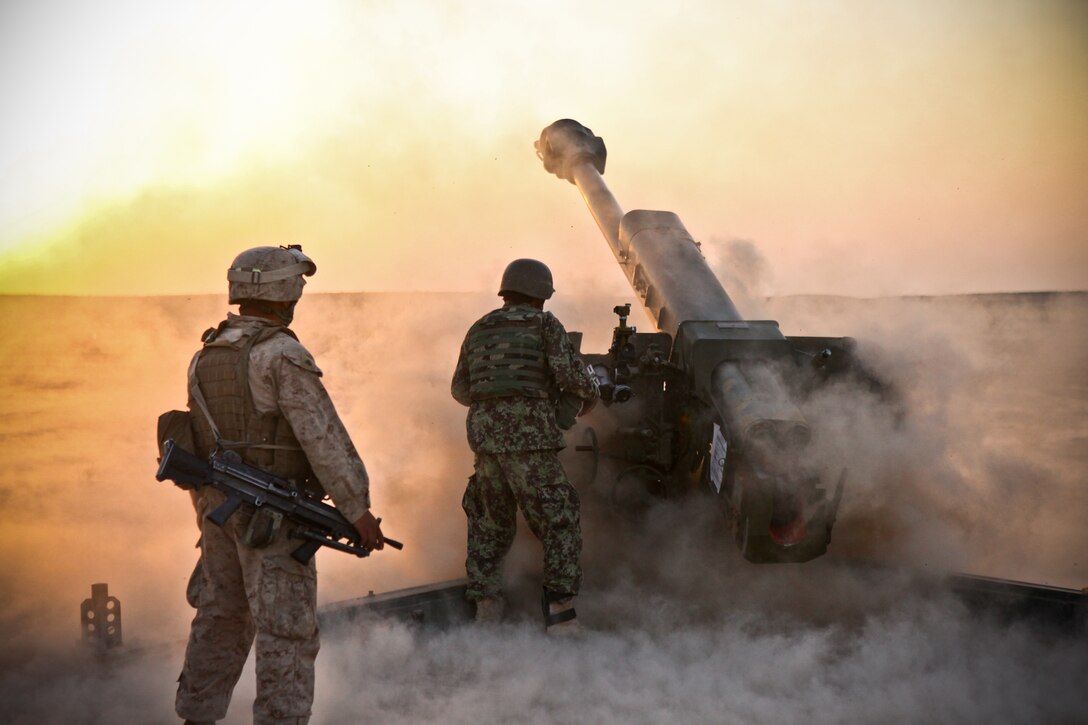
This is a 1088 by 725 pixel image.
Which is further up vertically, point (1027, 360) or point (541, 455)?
point (1027, 360)

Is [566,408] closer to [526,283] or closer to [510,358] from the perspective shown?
[510,358]

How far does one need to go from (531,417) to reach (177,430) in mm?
1939

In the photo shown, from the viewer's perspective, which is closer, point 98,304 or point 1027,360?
point 1027,360

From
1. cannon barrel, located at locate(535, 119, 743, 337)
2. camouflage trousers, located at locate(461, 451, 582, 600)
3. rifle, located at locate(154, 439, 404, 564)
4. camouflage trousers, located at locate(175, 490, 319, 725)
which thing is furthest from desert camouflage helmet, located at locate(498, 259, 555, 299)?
camouflage trousers, located at locate(175, 490, 319, 725)

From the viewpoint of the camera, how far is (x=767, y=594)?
5.61 m

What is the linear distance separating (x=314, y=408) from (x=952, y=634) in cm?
349

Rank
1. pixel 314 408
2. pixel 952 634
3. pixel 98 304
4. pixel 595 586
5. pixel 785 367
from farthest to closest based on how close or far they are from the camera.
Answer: pixel 98 304
pixel 595 586
pixel 785 367
pixel 952 634
pixel 314 408

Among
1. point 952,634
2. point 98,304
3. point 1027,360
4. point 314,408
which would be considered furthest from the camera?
point 98,304

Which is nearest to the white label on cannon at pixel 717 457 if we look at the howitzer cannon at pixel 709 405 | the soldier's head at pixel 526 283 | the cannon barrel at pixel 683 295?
the howitzer cannon at pixel 709 405

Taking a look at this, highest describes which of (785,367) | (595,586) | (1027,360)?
(1027,360)

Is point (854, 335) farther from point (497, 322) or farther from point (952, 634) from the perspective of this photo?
point (497, 322)

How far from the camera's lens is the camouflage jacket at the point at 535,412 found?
196 inches

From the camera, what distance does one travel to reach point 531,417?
500 centimetres

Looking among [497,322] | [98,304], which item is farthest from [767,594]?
[98,304]
